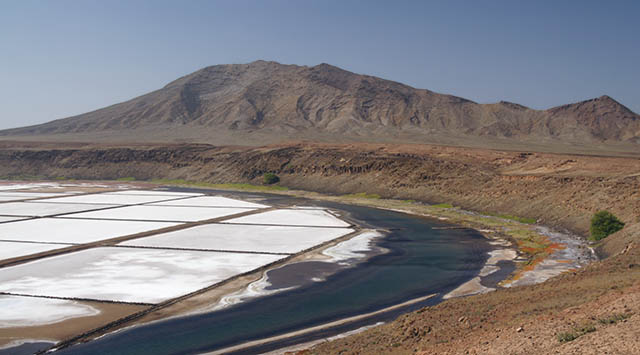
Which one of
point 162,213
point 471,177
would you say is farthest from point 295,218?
point 471,177

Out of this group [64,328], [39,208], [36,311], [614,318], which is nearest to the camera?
[614,318]

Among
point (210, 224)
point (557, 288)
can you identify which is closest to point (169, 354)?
point (557, 288)

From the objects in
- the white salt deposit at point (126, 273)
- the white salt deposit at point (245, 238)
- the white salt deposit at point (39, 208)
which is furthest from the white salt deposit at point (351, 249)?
the white salt deposit at point (39, 208)

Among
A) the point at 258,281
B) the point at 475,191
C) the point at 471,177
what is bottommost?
the point at 258,281

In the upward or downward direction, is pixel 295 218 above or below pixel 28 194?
below

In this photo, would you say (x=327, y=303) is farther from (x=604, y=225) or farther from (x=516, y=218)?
(x=516, y=218)
